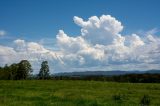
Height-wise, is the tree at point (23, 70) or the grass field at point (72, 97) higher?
the tree at point (23, 70)

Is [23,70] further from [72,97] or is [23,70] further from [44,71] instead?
[72,97]

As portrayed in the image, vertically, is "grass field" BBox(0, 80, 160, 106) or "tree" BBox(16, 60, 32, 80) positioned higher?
"tree" BBox(16, 60, 32, 80)

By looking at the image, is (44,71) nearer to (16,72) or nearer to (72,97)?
(16,72)

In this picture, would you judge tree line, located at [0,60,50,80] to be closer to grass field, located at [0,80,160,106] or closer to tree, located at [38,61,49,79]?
tree, located at [38,61,49,79]

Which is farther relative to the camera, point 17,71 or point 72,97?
point 17,71

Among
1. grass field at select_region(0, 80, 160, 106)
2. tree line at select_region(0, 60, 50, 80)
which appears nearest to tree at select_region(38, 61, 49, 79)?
tree line at select_region(0, 60, 50, 80)

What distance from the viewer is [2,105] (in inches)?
915

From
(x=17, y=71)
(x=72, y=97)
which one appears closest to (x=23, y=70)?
(x=17, y=71)

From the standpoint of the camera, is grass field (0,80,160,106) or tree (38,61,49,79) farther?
tree (38,61,49,79)

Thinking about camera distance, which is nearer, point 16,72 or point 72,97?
point 72,97

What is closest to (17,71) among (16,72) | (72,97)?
(16,72)

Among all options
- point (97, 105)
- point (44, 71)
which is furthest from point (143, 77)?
point (97, 105)

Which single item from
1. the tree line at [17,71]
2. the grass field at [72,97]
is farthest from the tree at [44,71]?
the grass field at [72,97]

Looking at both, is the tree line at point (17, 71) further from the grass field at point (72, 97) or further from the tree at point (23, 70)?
the grass field at point (72, 97)
